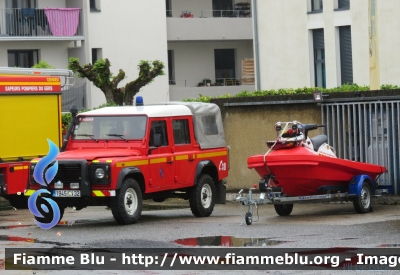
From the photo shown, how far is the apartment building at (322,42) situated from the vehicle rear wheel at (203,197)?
48.1 ft

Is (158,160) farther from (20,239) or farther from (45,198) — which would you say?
(20,239)

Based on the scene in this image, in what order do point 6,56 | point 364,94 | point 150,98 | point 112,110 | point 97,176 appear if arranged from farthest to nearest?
1. point 150,98
2. point 6,56
3. point 364,94
4. point 112,110
5. point 97,176

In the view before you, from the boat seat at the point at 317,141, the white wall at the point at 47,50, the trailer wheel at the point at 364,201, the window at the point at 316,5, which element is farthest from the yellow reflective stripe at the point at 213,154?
the white wall at the point at 47,50

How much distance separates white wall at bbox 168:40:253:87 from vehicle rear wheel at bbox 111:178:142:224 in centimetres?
2793

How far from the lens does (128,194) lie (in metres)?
17.8

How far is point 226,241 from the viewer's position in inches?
591

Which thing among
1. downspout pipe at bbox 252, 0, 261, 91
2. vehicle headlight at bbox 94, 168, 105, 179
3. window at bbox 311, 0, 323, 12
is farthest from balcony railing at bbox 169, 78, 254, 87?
vehicle headlight at bbox 94, 168, 105, 179

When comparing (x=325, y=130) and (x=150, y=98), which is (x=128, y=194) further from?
(x=150, y=98)

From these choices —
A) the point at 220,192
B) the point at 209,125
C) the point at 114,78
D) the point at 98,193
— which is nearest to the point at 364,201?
the point at 220,192

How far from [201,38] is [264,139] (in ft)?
73.8

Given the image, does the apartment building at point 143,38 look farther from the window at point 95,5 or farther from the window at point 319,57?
the window at point 319,57

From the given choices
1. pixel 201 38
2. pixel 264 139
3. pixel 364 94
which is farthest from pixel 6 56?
pixel 364 94

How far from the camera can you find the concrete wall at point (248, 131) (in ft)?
74.3

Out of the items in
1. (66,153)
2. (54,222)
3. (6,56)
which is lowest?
(54,222)
